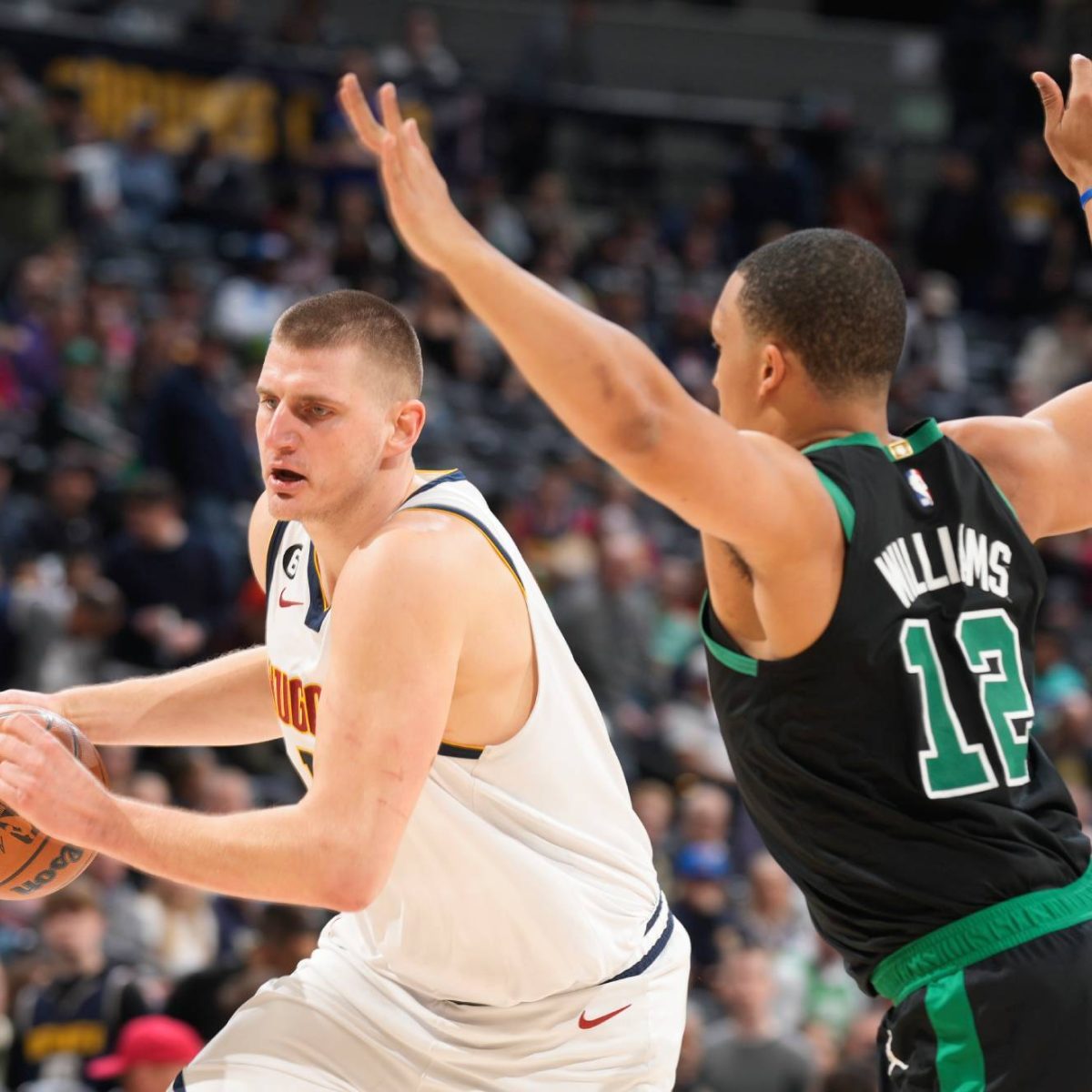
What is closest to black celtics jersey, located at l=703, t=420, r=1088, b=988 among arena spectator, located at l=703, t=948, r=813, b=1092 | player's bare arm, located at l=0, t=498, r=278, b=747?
player's bare arm, located at l=0, t=498, r=278, b=747

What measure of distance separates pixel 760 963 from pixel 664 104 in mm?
12616

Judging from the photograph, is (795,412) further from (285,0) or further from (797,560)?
(285,0)

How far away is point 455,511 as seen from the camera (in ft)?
12.0

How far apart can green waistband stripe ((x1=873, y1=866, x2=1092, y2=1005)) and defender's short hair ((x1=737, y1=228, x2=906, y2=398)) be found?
3.14 ft

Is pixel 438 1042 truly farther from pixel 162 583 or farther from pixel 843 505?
pixel 162 583

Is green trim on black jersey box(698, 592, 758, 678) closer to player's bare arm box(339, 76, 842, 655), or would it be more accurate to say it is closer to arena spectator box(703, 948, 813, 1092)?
player's bare arm box(339, 76, 842, 655)

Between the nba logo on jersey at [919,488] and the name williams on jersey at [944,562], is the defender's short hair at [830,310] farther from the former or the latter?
the name williams on jersey at [944,562]

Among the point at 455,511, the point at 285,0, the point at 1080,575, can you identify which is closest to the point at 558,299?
the point at 455,511

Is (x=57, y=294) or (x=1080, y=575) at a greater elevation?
(x=57, y=294)

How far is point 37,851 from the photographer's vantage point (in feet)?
12.3

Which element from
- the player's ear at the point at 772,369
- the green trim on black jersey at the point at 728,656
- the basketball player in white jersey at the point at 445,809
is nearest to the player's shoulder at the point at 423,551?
the basketball player in white jersey at the point at 445,809

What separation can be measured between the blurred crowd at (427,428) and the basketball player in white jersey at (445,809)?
2.84 m

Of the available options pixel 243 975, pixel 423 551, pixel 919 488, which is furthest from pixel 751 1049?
pixel 919 488

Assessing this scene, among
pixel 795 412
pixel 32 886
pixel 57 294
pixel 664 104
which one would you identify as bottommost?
pixel 32 886
